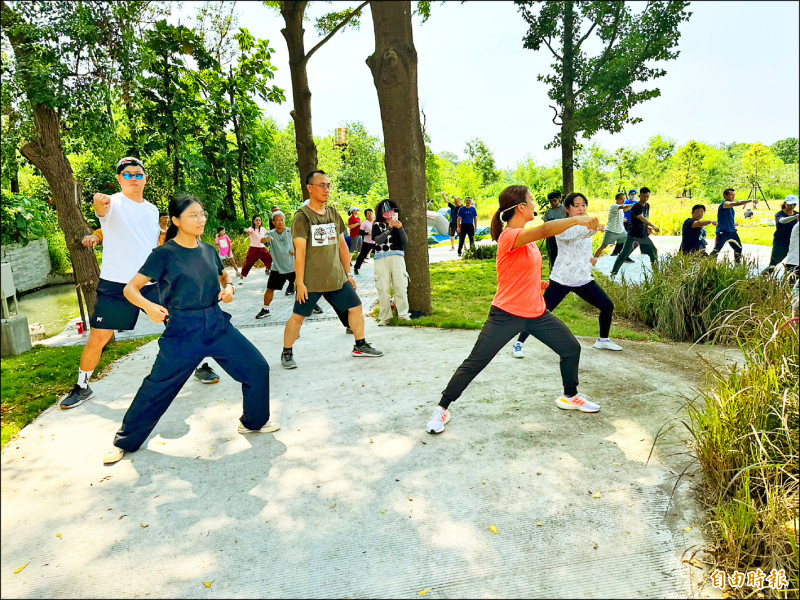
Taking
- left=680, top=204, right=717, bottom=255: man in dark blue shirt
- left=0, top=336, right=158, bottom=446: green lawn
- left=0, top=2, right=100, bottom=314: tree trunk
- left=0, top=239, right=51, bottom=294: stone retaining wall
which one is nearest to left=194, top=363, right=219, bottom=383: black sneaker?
left=0, top=336, right=158, bottom=446: green lawn

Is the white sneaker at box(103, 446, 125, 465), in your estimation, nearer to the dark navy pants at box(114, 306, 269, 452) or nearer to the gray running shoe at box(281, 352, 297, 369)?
the dark navy pants at box(114, 306, 269, 452)

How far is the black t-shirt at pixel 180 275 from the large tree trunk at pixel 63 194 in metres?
4.26

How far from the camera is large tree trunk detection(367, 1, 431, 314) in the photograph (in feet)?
23.3

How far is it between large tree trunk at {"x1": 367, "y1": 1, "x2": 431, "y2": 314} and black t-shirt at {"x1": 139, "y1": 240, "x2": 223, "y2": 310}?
3.99m

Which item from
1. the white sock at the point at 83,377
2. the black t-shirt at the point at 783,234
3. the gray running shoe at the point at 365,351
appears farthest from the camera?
the black t-shirt at the point at 783,234

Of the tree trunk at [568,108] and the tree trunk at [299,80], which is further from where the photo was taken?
the tree trunk at [568,108]

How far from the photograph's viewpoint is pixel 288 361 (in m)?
5.64

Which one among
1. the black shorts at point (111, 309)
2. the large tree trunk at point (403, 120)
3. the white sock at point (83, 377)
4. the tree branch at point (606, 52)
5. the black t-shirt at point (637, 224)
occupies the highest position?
the tree branch at point (606, 52)

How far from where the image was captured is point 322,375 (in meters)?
5.32

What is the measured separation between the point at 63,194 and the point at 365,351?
4.70m

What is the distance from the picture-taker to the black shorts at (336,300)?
5.52m

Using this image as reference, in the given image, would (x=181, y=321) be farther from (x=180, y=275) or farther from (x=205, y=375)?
(x=205, y=375)

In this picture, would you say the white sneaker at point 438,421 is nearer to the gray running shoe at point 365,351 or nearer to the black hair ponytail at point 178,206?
the gray running shoe at point 365,351

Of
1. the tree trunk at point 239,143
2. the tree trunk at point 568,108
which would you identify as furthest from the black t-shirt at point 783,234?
the tree trunk at point 239,143
